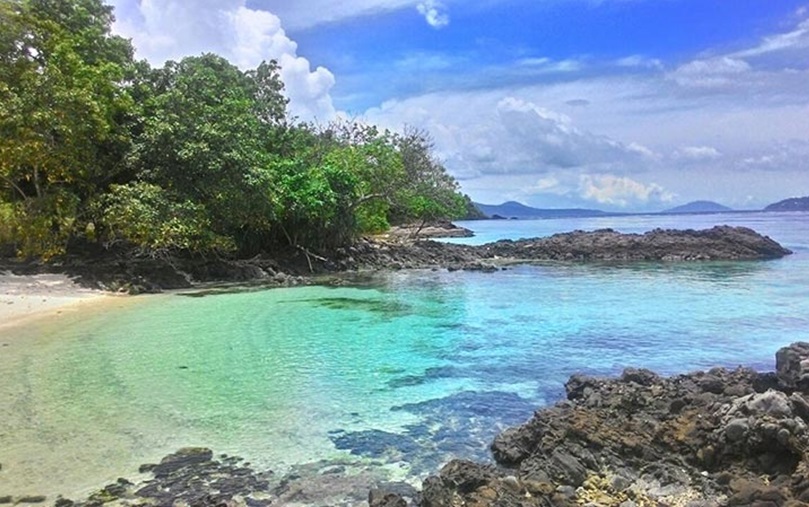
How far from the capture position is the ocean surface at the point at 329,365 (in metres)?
7.73

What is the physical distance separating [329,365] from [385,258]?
2311 centimetres

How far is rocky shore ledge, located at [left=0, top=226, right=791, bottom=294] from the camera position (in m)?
23.2

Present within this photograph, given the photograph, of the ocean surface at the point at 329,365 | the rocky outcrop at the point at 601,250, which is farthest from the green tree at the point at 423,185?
the ocean surface at the point at 329,365

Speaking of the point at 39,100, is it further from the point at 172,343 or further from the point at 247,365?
the point at 247,365

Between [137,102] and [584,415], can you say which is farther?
[137,102]

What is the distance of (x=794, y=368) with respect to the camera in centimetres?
922

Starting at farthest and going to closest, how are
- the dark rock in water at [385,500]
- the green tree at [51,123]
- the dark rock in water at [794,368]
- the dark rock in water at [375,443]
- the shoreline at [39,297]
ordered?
the green tree at [51,123], the shoreline at [39,297], the dark rock in water at [794,368], the dark rock in water at [375,443], the dark rock in water at [385,500]

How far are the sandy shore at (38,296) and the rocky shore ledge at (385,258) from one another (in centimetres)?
79

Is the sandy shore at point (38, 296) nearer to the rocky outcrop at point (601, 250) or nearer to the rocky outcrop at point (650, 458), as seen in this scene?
the rocky outcrop at point (650, 458)

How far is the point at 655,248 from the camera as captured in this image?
4144 cm

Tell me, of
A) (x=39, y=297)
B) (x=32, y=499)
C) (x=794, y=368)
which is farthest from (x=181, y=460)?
(x=39, y=297)

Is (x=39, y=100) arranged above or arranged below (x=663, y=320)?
above

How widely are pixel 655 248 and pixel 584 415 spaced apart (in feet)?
122

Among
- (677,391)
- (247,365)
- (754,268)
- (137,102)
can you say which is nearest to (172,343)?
(247,365)
